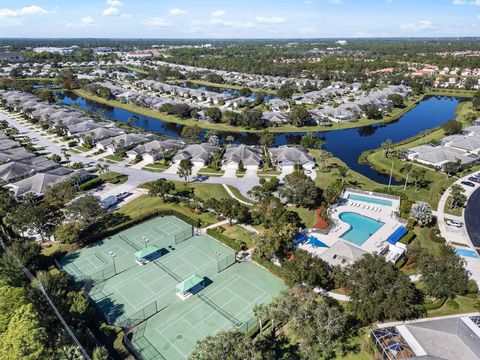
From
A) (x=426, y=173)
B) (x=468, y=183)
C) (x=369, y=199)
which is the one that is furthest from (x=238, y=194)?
(x=468, y=183)

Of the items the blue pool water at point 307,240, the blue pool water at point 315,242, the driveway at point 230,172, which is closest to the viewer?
the blue pool water at point 315,242

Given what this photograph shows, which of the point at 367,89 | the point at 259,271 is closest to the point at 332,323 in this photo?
the point at 259,271

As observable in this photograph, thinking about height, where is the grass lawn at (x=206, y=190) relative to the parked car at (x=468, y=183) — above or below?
below

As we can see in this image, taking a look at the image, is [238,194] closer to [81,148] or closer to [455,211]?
[455,211]

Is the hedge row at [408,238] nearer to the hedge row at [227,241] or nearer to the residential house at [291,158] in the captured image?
the hedge row at [227,241]

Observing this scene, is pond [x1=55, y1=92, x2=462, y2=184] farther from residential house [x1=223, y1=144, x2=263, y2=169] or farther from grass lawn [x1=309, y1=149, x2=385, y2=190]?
residential house [x1=223, y1=144, x2=263, y2=169]

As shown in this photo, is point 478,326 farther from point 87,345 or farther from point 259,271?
point 87,345

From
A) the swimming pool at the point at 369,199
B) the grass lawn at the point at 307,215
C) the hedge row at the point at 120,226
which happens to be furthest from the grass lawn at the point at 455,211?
the hedge row at the point at 120,226
